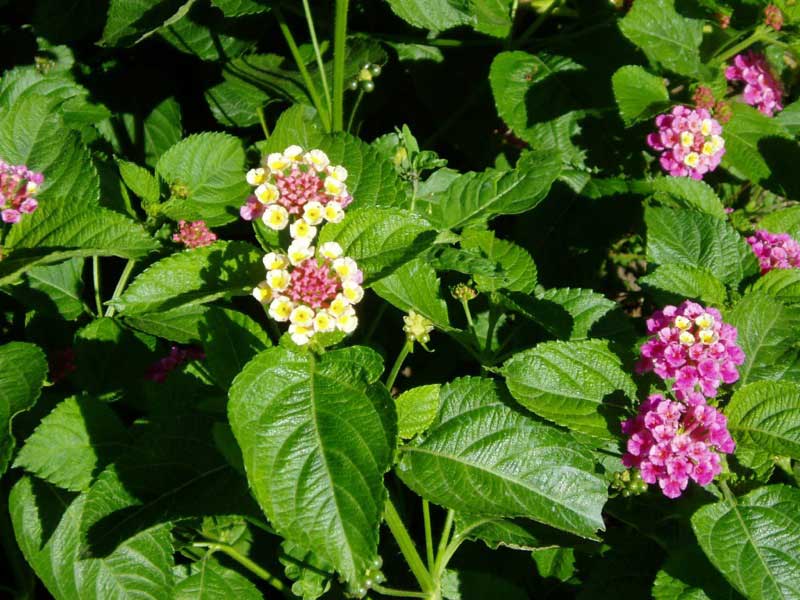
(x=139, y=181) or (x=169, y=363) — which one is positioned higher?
Answer: (x=139, y=181)

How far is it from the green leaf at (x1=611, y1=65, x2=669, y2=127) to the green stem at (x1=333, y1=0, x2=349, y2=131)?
0.89 m

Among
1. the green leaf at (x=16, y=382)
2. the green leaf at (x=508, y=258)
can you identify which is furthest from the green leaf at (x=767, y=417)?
the green leaf at (x=16, y=382)

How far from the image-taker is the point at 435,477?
6.02 feet

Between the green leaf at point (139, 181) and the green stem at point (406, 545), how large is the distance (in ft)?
3.61

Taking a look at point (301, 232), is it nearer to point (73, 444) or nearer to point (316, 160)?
point (316, 160)

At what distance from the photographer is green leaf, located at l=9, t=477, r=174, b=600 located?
194 centimetres

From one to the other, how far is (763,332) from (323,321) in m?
1.13

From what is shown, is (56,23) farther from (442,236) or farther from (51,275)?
(442,236)

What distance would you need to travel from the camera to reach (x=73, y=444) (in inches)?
75.4

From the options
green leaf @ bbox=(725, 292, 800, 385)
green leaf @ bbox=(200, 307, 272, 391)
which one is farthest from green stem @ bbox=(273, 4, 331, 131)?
green leaf @ bbox=(725, 292, 800, 385)

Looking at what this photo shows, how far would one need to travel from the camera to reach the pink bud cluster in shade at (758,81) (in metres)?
2.97

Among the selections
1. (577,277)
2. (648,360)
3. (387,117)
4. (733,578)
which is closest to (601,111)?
(577,277)

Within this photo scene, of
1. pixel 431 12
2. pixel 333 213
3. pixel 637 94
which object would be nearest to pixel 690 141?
pixel 637 94

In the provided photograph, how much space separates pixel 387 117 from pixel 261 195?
1.74 metres
